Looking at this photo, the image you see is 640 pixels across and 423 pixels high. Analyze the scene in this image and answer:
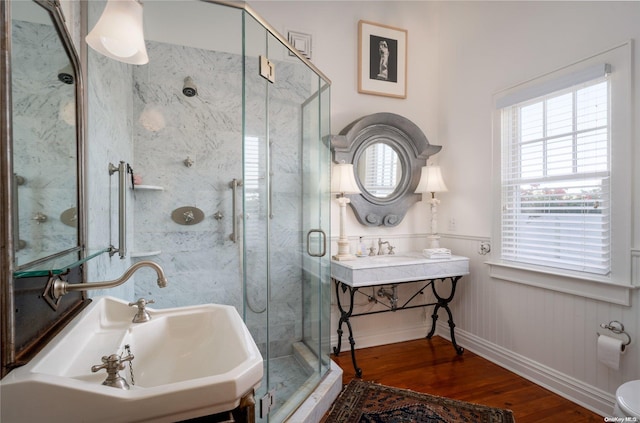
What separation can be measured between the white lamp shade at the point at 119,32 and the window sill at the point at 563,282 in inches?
100.0

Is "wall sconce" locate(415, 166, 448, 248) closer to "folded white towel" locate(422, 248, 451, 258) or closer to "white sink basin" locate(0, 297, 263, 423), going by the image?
"folded white towel" locate(422, 248, 451, 258)

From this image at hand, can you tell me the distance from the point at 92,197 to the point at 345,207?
1688 mm

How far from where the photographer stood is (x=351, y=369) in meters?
2.33

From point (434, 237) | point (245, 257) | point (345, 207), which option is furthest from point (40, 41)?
point (434, 237)

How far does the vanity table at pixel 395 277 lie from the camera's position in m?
2.20

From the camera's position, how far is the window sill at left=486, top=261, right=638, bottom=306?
5.61ft

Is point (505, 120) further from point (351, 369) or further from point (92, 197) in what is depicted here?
point (92, 197)

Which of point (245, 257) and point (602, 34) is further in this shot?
point (602, 34)

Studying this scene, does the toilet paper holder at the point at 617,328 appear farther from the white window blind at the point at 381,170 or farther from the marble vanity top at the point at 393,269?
the white window blind at the point at 381,170

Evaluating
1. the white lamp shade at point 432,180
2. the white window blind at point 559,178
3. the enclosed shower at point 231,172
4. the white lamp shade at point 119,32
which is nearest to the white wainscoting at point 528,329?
the white window blind at point 559,178

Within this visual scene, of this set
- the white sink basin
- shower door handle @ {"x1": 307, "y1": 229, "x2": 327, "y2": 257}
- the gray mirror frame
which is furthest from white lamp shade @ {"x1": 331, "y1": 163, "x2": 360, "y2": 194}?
the white sink basin

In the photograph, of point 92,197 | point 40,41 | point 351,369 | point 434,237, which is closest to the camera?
point 40,41

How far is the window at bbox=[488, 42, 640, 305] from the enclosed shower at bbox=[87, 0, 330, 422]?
135cm

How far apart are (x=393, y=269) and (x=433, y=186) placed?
87 centimetres
